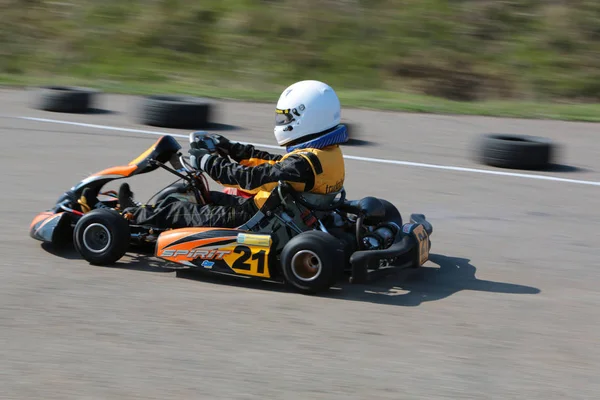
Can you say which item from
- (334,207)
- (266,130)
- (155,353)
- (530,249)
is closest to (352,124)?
(266,130)

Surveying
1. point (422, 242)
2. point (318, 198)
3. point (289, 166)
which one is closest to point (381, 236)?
point (422, 242)

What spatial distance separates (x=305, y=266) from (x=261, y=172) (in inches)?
25.4

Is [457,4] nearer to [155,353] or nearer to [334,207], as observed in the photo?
[334,207]

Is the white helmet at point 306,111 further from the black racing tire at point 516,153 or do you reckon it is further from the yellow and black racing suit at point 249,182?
the black racing tire at point 516,153

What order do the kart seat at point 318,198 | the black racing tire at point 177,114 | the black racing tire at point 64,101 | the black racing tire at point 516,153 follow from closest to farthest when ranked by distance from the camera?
the kart seat at point 318,198 → the black racing tire at point 516,153 → the black racing tire at point 177,114 → the black racing tire at point 64,101

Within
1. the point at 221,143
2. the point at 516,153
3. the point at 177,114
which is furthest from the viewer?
the point at 177,114

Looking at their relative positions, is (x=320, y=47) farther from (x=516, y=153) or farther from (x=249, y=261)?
(x=249, y=261)

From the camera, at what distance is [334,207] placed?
18.1 feet

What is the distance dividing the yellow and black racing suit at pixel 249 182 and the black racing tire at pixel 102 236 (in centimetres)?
28

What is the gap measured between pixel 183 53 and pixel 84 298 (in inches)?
496

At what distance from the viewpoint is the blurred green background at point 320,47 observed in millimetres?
15383

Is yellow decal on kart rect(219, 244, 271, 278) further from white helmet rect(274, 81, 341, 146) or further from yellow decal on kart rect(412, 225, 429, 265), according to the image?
yellow decal on kart rect(412, 225, 429, 265)

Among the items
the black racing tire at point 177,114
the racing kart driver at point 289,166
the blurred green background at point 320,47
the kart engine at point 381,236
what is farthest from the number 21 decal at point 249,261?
the blurred green background at point 320,47

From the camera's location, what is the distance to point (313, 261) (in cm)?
505
